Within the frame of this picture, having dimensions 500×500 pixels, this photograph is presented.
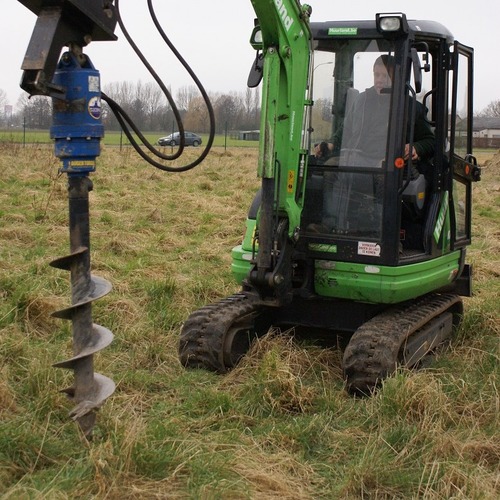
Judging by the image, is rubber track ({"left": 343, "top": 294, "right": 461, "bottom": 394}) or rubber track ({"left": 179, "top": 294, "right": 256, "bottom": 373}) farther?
rubber track ({"left": 179, "top": 294, "right": 256, "bottom": 373})

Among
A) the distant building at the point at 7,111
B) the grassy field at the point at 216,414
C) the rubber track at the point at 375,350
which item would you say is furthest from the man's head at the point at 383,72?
the distant building at the point at 7,111

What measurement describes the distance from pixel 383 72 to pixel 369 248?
1.20 meters

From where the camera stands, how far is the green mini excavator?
17.6 ft

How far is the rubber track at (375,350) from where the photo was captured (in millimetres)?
5133

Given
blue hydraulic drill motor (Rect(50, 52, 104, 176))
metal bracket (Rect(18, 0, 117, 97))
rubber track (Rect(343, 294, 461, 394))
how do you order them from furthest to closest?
rubber track (Rect(343, 294, 461, 394)) → blue hydraulic drill motor (Rect(50, 52, 104, 176)) → metal bracket (Rect(18, 0, 117, 97))

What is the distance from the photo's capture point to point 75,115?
3.68 m

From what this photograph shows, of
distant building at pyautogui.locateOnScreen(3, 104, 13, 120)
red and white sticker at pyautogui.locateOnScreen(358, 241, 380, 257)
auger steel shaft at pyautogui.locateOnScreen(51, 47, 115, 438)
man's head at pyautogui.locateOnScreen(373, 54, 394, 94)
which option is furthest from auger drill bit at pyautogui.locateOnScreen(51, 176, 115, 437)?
distant building at pyautogui.locateOnScreen(3, 104, 13, 120)

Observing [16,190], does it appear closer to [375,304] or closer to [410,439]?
[375,304]

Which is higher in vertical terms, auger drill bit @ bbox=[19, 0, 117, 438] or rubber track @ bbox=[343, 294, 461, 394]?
auger drill bit @ bbox=[19, 0, 117, 438]

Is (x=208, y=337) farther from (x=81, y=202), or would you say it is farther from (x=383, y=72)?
(x=383, y=72)

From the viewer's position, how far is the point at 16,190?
44.2ft

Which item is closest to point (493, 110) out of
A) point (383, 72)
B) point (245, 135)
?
point (245, 135)

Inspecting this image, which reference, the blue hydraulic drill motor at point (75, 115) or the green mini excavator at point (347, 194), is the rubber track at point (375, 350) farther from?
the blue hydraulic drill motor at point (75, 115)

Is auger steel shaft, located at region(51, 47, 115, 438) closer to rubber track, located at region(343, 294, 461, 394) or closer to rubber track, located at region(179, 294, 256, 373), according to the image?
rubber track, located at region(179, 294, 256, 373)
